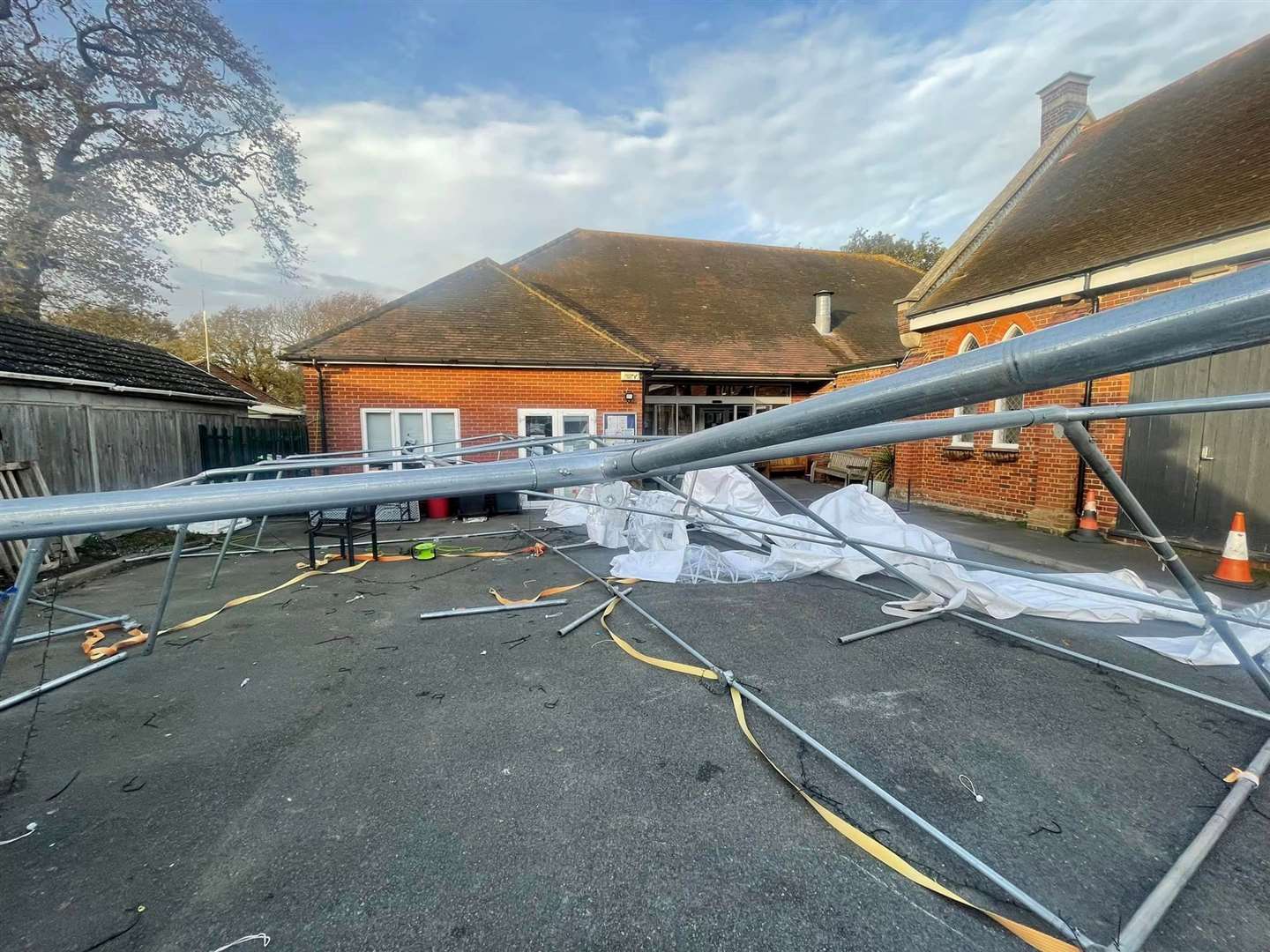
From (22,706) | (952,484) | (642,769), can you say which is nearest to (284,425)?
(22,706)

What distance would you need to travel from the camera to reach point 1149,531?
247 cm

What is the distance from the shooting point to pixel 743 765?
2.67m

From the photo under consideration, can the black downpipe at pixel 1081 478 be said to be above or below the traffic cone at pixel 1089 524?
above

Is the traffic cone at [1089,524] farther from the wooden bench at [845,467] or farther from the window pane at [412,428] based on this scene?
the window pane at [412,428]

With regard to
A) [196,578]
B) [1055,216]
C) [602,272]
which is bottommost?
[196,578]

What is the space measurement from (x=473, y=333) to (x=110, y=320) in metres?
15.2

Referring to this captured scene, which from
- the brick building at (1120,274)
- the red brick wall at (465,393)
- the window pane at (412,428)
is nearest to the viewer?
the brick building at (1120,274)

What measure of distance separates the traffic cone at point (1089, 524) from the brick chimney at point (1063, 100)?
9.22 meters

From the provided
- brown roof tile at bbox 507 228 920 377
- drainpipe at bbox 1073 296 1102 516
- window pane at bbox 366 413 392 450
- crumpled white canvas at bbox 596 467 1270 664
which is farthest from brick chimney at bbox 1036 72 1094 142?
window pane at bbox 366 413 392 450

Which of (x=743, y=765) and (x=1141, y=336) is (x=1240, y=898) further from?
(x=1141, y=336)

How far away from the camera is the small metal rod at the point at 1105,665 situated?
3061 mm

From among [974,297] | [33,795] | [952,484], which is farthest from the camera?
[952,484]

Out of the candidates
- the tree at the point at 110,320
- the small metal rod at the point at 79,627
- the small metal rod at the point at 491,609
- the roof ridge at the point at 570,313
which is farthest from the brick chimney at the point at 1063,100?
the tree at the point at 110,320

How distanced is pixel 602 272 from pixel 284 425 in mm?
10211
